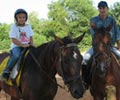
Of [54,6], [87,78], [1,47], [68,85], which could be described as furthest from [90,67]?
[54,6]

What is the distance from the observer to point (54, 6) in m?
77.7

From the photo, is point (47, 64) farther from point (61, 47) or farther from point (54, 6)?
point (54, 6)

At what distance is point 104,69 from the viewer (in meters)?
6.84

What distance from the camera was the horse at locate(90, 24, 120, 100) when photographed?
22.7 ft

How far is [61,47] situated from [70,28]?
66406 mm

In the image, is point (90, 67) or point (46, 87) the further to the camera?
point (90, 67)

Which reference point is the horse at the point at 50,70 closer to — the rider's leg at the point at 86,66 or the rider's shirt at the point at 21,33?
the rider's shirt at the point at 21,33

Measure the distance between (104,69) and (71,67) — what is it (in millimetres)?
1157

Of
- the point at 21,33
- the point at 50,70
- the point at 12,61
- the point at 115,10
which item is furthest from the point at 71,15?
the point at 50,70

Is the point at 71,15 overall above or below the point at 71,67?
below

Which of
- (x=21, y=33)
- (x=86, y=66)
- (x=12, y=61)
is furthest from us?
(x=86, y=66)

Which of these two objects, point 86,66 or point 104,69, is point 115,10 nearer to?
point 86,66

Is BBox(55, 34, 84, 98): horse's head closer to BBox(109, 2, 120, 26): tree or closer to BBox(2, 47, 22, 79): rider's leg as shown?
BBox(2, 47, 22, 79): rider's leg

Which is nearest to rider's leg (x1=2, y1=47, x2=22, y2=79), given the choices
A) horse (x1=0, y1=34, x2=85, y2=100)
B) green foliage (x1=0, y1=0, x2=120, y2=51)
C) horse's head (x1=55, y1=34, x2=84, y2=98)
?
horse (x1=0, y1=34, x2=85, y2=100)
